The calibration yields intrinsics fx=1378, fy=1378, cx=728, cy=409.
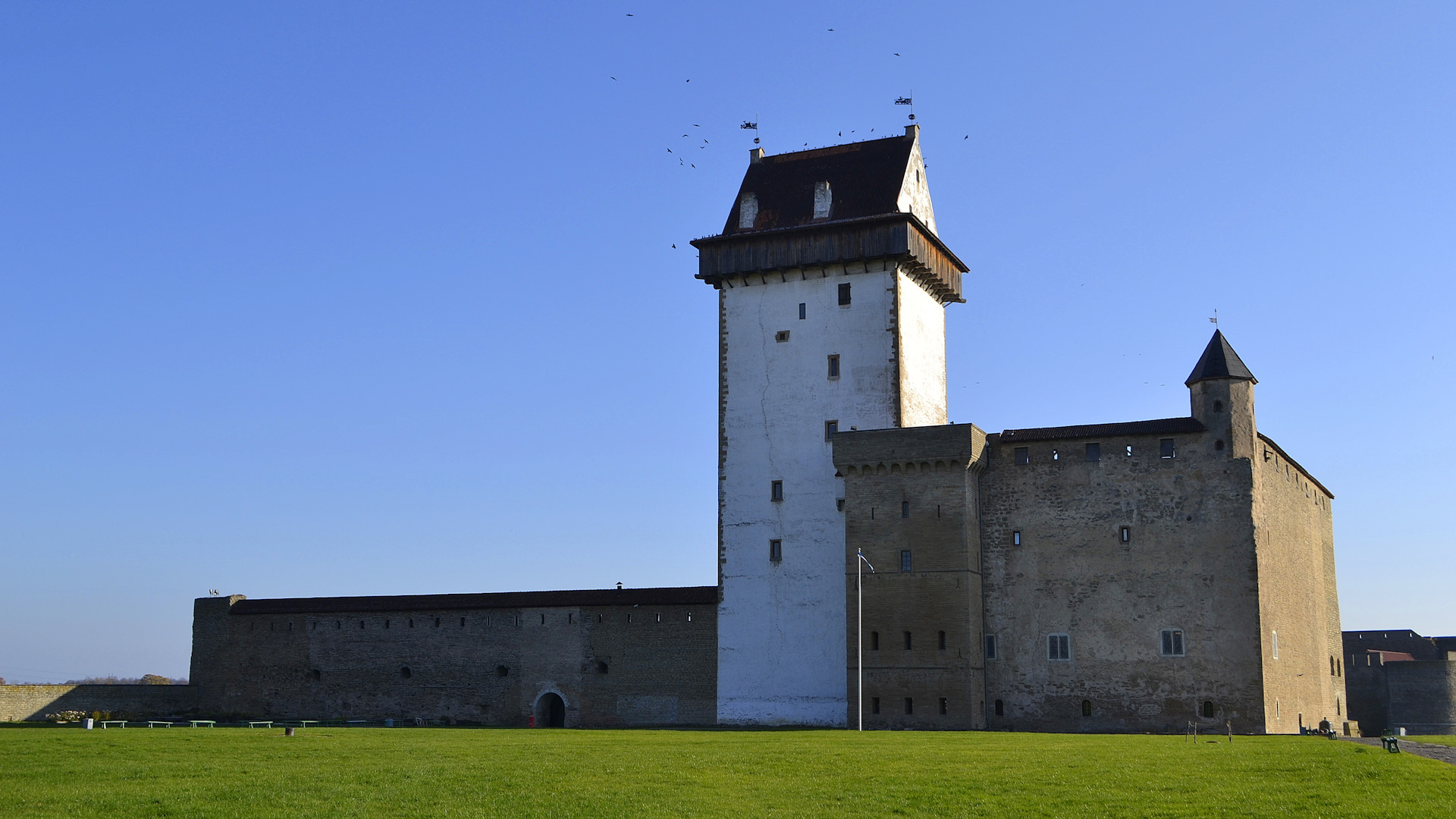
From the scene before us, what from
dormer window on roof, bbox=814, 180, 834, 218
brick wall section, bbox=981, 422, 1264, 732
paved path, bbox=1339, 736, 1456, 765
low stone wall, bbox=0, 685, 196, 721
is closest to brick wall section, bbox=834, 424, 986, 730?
brick wall section, bbox=981, 422, 1264, 732

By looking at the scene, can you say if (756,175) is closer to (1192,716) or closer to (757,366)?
(757,366)

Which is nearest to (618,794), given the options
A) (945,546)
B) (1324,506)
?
(945,546)

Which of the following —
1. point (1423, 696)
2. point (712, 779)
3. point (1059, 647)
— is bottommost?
point (712, 779)

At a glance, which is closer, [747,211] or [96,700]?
[747,211]

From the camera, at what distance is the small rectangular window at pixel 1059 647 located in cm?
4513

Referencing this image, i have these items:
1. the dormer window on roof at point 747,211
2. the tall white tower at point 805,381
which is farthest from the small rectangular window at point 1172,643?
the dormer window on roof at point 747,211

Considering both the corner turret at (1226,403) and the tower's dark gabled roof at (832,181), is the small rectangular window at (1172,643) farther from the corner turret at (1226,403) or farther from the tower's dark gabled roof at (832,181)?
the tower's dark gabled roof at (832,181)

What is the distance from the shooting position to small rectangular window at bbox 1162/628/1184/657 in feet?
143

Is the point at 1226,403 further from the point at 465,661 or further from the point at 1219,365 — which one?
the point at 465,661

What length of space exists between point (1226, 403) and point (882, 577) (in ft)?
41.0

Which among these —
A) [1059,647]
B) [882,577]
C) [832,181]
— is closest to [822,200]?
[832,181]

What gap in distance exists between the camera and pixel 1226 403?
44344mm

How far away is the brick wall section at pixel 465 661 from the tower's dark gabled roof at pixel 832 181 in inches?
568

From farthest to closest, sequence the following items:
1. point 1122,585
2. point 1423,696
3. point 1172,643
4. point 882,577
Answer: point 1423,696
point 882,577
point 1122,585
point 1172,643
